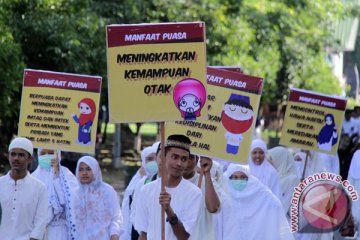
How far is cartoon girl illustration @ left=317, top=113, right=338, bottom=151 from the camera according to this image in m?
14.0

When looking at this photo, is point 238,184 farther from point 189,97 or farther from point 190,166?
point 189,97

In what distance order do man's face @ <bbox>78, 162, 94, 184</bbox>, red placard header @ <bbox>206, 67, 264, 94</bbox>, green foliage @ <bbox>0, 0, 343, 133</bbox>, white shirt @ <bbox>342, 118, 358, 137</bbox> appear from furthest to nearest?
white shirt @ <bbox>342, 118, 358, 137</bbox>
green foliage @ <bbox>0, 0, 343, 133</bbox>
man's face @ <bbox>78, 162, 94, 184</bbox>
red placard header @ <bbox>206, 67, 264, 94</bbox>

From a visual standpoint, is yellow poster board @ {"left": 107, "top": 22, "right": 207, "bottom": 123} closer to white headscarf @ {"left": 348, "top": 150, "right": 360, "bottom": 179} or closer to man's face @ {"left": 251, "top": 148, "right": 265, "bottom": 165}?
white headscarf @ {"left": 348, "top": 150, "right": 360, "bottom": 179}

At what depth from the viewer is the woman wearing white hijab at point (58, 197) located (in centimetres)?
1167

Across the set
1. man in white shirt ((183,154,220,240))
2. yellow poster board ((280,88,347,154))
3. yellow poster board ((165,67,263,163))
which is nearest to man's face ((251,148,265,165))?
yellow poster board ((280,88,347,154))

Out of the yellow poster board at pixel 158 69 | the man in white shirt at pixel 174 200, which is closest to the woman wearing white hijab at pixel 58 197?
the yellow poster board at pixel 158 69

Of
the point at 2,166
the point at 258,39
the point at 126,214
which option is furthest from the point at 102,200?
the point at 258,39

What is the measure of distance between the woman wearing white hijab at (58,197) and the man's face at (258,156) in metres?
2.31

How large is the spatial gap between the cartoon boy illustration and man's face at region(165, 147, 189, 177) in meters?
1.93

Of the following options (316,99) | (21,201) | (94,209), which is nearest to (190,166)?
(21,201)

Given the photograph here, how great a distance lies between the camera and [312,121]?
1408 cm

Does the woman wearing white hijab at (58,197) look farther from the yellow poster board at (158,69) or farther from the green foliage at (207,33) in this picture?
the green foliage at (207,33)

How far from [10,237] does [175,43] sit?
2317 millimetres

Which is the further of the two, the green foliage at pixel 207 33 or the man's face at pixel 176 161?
the green foliage at pixel 207 33
